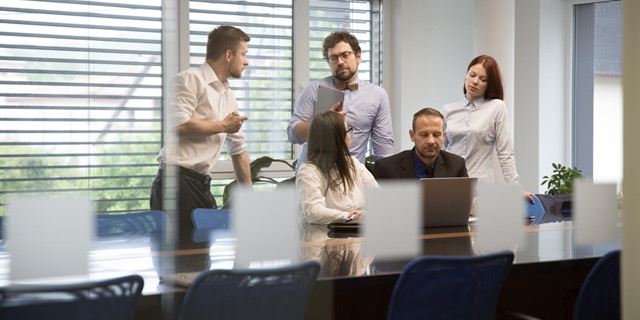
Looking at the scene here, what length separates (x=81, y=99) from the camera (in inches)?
46.4

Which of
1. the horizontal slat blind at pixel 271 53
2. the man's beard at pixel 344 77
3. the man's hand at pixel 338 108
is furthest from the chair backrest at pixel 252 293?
the horizontal slat blind at pixel 271 53

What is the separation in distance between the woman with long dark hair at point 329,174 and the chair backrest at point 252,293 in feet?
1.54

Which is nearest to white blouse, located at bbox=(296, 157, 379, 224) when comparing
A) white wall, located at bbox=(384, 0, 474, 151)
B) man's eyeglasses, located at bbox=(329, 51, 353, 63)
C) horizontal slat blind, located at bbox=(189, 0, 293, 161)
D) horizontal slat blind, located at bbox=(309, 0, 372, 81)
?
man's eyeglasses, located at bbox=(329, 51, 353, 63)

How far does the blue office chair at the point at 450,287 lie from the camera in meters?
1.79

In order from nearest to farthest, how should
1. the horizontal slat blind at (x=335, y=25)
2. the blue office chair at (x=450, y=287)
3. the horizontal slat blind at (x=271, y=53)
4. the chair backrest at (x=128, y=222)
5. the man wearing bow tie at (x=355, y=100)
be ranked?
the chair backrest at (x=128, y=222) → the blue office chair at (x=450, y=287) → the man wearing bow tie at (x=355, y=100) → the horizontal slat blind at (x=271, y=53) → the horizontal slat blind at (x=335, y=25)

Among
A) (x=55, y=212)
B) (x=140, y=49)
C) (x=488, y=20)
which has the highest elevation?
(x=488, y=20)

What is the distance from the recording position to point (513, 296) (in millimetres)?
2086

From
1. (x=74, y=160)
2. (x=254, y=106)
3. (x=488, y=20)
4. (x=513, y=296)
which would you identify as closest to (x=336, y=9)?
(x=488, y=20)

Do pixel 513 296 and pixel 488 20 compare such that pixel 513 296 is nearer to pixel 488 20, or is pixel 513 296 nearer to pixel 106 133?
pixel 106 133

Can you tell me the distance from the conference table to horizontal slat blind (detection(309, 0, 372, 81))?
2850 millimetres

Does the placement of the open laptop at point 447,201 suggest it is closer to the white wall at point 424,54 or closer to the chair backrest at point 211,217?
the chair backrest at point 211,217

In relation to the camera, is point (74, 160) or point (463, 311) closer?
point (74, 160)

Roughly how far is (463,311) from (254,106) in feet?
6.43

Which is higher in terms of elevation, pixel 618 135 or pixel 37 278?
pixel 618 135
